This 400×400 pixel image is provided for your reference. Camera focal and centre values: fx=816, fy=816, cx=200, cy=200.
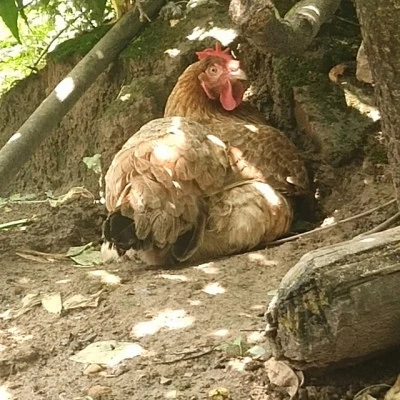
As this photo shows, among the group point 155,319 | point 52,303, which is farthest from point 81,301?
point 155,319

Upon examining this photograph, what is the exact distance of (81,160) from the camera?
527cm

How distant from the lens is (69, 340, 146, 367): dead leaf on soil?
8.99 ft

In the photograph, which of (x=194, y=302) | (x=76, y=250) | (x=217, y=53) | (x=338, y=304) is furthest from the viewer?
(x=217, y=53)

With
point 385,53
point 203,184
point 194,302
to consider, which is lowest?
point 194,302

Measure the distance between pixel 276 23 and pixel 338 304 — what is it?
128cm

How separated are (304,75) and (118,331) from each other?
7.34 feet

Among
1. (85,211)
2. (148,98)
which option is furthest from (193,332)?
(148,98)

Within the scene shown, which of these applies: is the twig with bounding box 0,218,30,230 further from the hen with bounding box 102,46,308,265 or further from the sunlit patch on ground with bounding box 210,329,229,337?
the sunlit patch on ground with bounding box 210,329,229,337

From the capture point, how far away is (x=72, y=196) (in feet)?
16.3

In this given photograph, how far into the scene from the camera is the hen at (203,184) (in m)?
3.75

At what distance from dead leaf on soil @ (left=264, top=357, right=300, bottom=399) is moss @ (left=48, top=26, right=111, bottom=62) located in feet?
11.2

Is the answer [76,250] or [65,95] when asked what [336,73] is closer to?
[65,95]

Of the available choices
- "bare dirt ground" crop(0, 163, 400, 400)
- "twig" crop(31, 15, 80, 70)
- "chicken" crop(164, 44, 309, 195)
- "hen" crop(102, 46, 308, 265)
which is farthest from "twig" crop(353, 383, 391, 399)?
"twig" crop(31, 15, 80, 70)

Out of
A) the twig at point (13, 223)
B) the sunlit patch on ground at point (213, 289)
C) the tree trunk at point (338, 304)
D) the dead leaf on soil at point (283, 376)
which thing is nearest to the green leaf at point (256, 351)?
the dead leaf on soil at point (283, 376)
